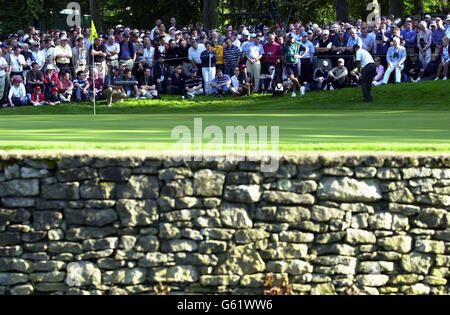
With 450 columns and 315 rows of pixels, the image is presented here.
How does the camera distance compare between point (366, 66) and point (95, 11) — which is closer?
point (366, 66)

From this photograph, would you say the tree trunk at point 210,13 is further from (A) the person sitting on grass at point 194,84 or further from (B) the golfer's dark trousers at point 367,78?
(B) the golfer's dark trousers at point 367,78

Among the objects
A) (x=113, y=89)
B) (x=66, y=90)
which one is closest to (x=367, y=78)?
(x=113, y=89)

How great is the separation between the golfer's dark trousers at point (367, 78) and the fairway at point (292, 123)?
1.12 ft

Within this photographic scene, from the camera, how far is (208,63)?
25.3 metres

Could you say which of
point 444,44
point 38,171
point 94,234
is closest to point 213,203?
point 94,234

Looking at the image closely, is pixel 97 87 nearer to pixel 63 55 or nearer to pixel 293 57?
pixel 63 55

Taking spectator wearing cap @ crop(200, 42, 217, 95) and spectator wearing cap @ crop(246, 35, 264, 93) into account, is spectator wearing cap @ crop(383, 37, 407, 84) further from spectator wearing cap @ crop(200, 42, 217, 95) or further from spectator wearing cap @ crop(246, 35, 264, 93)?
spectator wearing cap @ crop(200, 42, 217, 95)

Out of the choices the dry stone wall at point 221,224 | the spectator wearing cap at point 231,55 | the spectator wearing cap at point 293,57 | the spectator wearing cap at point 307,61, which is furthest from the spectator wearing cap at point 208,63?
the dry stone wall at point 221,224

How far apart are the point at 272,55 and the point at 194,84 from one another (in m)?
2.80

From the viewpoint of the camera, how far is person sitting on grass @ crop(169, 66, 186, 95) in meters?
26.0

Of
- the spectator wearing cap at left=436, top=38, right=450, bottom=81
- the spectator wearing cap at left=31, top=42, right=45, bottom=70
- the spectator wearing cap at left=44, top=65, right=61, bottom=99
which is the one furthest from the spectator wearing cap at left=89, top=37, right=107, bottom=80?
the spectator wearing cap at left=436, top=38, right=450, bottom=81

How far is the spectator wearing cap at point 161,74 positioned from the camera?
25.7 meters

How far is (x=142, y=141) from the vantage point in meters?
12.1

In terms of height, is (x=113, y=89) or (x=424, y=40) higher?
(x=424, y=40)
